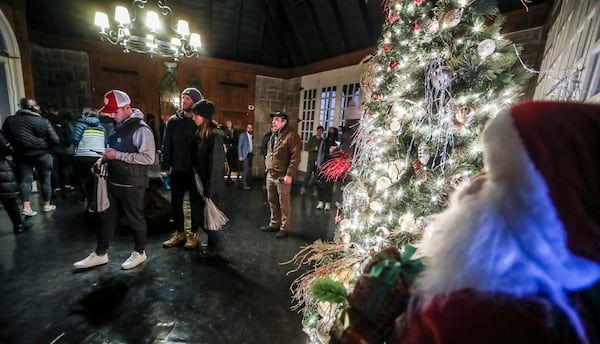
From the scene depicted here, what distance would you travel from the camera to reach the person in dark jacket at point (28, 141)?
314 cm

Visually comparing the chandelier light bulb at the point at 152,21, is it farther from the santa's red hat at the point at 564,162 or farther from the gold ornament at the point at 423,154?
the santa's red hat at the point at 564,162

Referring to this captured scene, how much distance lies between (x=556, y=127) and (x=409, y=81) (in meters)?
1.06

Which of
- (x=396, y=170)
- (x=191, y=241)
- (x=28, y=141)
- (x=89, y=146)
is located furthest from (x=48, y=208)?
(x=396, y=170)

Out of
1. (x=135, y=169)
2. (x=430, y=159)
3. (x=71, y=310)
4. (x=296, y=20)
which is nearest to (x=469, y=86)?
(x=430, y=159)

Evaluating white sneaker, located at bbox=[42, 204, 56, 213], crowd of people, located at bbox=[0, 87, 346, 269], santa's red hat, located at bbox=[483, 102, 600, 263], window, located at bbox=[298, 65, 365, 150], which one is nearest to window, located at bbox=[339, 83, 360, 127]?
window, located at bbox=[298, 65, 365, 150]

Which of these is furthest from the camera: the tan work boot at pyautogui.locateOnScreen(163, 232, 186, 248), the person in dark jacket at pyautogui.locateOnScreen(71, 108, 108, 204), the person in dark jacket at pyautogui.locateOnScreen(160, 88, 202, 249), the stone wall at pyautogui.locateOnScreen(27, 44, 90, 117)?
the stone wall at pyautogui.locateOnScreen(27, 44, 90, 117)

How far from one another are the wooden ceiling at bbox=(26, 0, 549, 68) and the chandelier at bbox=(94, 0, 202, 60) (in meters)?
2.61

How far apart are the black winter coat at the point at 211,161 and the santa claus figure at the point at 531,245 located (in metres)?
2.18

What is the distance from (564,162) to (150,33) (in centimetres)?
429

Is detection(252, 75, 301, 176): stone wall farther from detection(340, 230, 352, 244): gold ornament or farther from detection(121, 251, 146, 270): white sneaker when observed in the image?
detection(340, 230, 352, 244): gold ornament

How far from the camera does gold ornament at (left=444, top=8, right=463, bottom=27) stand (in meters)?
1.20

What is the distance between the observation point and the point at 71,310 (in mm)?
1838

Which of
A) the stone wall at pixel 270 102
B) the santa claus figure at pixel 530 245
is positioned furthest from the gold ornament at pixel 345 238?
the stone wall at pixel 270 102

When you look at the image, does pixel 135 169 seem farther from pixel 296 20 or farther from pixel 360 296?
pixel 296 20
